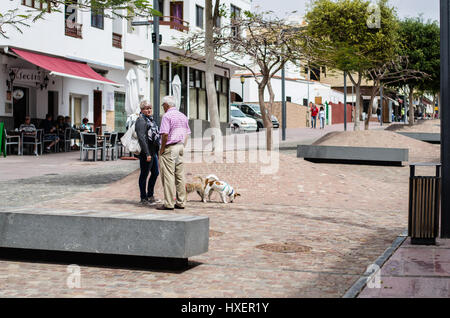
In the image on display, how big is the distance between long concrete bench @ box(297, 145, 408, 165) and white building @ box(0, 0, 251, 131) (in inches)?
164

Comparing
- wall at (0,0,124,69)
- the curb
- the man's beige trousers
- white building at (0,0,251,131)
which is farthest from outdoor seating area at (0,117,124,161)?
the curb

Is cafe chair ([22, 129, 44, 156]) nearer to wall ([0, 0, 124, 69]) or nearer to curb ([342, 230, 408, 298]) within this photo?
wall ([0, 0, 124, 69])

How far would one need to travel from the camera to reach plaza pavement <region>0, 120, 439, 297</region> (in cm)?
597

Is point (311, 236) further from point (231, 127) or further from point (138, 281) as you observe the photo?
point (231, 127)

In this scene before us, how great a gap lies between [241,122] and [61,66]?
68.6ft

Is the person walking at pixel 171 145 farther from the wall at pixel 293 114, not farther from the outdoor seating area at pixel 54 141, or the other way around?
the wall at pixel 293 114

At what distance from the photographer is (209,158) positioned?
15.4 meters

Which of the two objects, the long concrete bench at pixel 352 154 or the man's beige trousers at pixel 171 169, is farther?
the long concrete bench at pixel 352 154

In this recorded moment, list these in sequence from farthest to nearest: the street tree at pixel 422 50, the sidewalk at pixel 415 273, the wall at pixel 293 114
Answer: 1. the wall at pixel 293 114
2. the street tree at pixel 422 50
3. the sidewalk at pixel 415 273

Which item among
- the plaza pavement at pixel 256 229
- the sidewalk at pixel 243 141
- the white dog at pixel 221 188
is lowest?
the plaza pavement at pixel 256 229

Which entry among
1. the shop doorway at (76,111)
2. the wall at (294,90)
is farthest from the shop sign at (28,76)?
the wall at (294,90)

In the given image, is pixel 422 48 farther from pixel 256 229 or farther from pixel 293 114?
pixel 256 229

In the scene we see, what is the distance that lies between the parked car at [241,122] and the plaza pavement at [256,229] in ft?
82.4

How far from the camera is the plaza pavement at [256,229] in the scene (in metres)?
5.97
